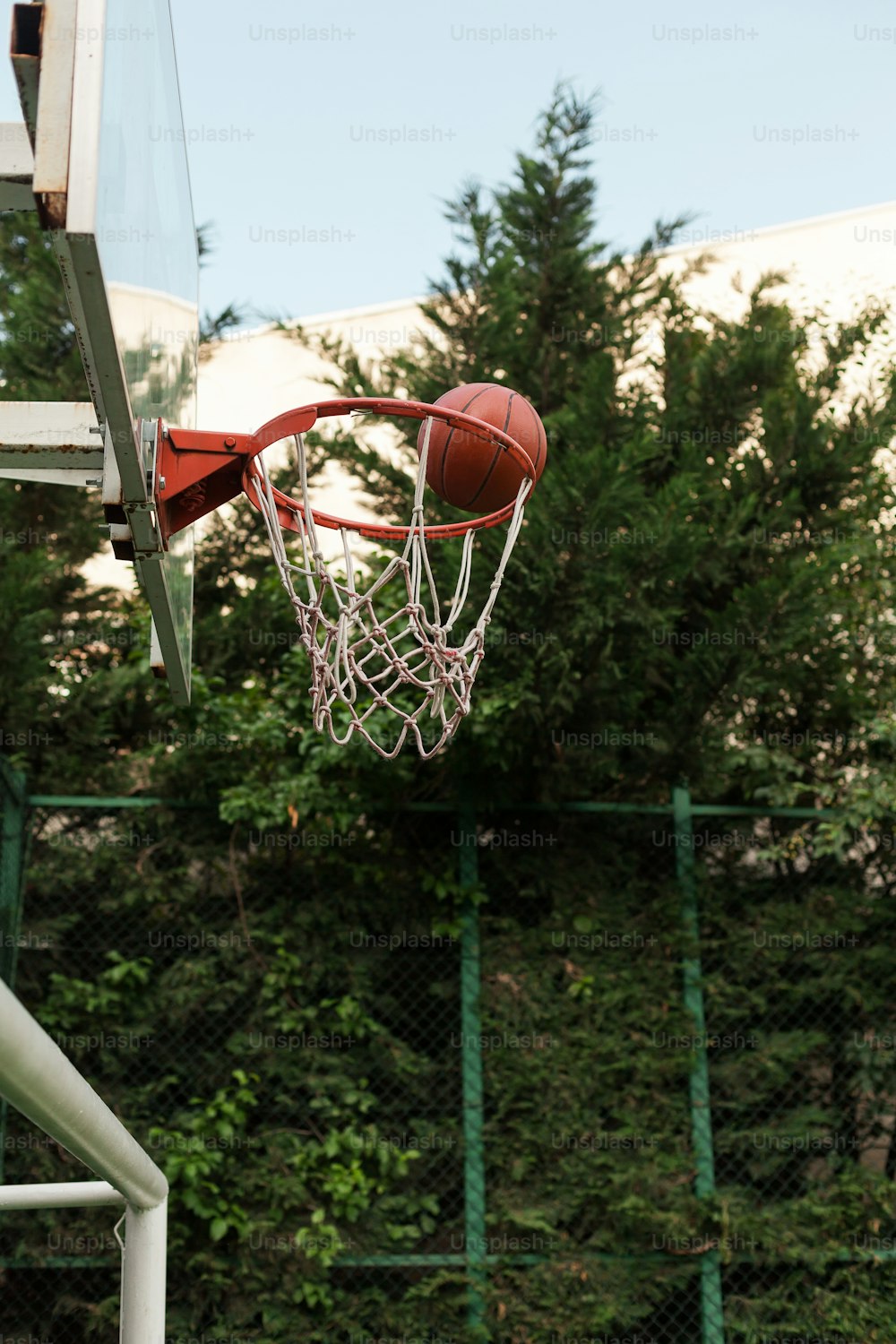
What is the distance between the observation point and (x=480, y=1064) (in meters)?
5.44

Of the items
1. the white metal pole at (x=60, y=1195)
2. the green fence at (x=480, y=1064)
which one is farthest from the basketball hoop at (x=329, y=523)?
the green fence at (x=480, y=1064)

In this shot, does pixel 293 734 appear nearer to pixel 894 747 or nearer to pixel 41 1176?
pixel 41 1176

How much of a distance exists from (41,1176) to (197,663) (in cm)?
244

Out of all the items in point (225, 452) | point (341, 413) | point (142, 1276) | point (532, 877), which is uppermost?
point (341, 413)

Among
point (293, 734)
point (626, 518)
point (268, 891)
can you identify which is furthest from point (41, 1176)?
point (626, 518)

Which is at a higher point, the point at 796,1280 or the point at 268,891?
the point at 268,891

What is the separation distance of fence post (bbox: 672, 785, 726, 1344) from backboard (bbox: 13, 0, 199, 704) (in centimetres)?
308

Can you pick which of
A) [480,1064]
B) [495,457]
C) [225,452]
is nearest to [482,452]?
[495,457]

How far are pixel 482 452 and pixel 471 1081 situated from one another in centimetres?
320

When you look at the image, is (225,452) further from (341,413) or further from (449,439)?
(449,439)

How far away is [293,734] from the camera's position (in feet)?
18.8

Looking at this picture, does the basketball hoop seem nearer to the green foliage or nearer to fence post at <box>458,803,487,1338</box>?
the green foliage

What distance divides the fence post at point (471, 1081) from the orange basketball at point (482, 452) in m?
2.67

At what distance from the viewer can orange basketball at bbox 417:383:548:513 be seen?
10.6ft
